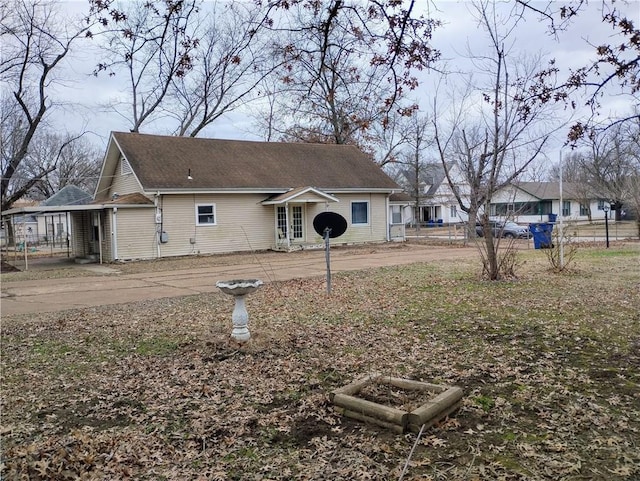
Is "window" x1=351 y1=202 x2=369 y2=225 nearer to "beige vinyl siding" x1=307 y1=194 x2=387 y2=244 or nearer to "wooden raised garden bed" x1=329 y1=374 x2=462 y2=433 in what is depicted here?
"beige vinyl siding" x1=307 y1=194 x2=387 y2=244

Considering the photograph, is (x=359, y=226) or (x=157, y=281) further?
(x=359, y=226)

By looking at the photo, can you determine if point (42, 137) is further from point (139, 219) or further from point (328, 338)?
point (328, 338)

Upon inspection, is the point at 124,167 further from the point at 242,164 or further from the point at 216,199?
the point at 242,164

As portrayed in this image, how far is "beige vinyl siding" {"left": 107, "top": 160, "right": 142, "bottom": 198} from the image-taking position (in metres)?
21.2

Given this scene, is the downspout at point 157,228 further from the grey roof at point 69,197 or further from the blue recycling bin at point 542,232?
the blue recycling bin at point 542,232

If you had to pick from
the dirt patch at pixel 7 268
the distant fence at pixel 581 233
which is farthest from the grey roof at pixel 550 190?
the dirt patch at pixel 7 268

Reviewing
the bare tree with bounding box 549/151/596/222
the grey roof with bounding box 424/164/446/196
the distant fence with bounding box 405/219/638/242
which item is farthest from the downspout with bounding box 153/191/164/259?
the grey roof with bounding box 424/164/446/196

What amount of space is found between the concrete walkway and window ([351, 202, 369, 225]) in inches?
201

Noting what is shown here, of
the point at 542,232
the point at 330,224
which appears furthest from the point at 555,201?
the point at 330,224

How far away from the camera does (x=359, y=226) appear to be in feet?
84.8

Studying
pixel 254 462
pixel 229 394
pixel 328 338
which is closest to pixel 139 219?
pixel 328 338

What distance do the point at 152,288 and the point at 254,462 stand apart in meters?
9.75

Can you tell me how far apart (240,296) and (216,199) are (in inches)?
631

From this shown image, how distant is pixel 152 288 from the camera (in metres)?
12.5
